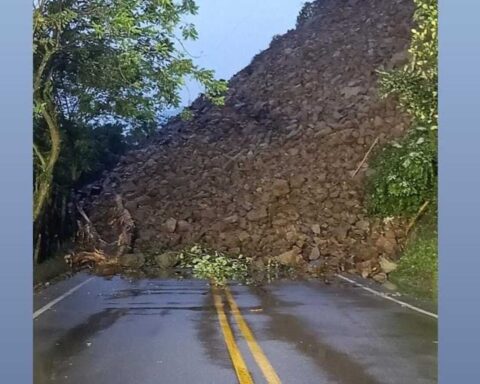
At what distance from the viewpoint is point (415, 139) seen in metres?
11.2

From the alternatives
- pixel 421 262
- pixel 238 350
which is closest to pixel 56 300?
pixel 238 350

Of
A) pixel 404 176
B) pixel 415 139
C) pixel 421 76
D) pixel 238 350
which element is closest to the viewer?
pixel 238 350

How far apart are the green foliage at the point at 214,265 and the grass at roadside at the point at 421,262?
2.11 m

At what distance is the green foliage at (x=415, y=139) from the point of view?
8664 mm

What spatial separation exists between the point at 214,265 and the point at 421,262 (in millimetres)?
2872

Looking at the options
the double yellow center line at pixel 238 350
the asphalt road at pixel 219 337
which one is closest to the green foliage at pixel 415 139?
the asphalt road at pixel 219 337

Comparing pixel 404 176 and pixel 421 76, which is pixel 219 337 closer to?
pixel 421 76

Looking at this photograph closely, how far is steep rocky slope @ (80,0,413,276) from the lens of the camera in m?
11.4

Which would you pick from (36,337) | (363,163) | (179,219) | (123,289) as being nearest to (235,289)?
(123,289)

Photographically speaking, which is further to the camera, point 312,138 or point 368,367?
point 312,138

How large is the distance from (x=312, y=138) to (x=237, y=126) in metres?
1.20

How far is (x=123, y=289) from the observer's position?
865cm

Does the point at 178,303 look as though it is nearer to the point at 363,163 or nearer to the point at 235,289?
the point at 235,289

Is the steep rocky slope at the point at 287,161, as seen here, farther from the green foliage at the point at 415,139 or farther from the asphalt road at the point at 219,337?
the asphalt road at the point at 219,337
